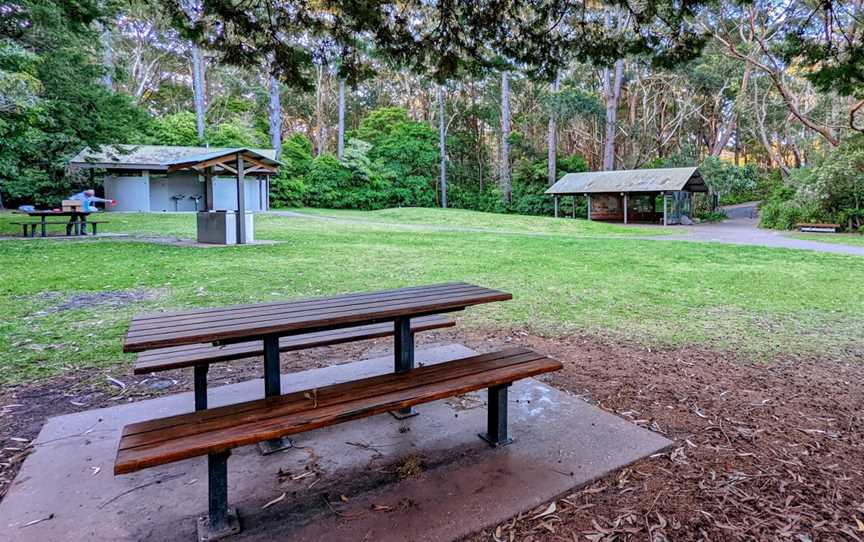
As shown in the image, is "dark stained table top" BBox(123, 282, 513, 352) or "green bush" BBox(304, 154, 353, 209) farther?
"green bush" BBox(304, 154, 353, 209)

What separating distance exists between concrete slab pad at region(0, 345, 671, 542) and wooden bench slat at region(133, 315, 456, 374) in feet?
1.44

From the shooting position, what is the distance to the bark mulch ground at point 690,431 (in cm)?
215

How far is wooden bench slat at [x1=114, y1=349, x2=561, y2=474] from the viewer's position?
Result: 180cm

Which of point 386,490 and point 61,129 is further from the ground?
point 61,129

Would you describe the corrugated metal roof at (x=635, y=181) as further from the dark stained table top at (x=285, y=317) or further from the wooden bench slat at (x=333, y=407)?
the wooden bench slat at (x=333, y=407)

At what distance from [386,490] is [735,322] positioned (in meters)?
4.73

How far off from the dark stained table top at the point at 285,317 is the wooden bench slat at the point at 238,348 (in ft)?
0.84

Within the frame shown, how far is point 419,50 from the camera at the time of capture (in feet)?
17.1

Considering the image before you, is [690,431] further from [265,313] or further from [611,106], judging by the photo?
[611,106]

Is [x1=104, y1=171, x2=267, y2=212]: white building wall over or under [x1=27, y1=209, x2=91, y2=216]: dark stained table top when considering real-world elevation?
over

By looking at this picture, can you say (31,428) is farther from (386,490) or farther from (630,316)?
(630,316)

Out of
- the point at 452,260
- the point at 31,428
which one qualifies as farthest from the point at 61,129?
the point at 31,428

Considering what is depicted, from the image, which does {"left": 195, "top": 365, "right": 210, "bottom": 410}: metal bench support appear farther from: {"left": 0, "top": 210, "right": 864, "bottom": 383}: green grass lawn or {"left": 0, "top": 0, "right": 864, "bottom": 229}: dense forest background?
{"left": 0, "top": 0, "right": 864, "bottom": 229}: dense forest background

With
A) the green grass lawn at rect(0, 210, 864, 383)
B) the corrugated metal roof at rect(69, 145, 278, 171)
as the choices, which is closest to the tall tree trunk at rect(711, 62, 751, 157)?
the green grass lawn at rect(0, 210, 864, 383)
